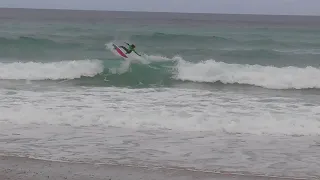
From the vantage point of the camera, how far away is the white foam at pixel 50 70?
55.0 ft

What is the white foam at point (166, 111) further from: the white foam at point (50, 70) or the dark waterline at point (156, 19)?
the dark waterline at point (156, 19)

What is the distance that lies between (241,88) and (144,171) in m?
9.23

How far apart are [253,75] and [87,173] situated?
11.5m

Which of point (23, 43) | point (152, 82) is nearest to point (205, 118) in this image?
point (152, 82)

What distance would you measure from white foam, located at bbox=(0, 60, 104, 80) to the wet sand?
10.5m

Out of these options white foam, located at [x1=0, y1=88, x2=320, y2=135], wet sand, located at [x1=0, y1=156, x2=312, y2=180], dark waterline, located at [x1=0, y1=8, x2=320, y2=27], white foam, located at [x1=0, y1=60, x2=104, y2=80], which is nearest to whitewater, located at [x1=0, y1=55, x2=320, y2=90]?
white foam, located at [x1=0, y1=60, x2=104, y2=80]

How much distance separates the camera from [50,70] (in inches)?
699

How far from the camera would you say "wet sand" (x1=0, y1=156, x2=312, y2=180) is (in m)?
5.78

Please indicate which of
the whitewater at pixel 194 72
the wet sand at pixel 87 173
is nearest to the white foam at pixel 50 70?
the whitewater at pixel 194 72

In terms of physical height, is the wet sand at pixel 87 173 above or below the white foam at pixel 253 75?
below

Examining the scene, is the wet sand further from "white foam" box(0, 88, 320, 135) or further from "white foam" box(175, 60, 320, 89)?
"white foam" box(175, 60, 320, 89)

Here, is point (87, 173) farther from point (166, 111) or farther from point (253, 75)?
point (253, 75)

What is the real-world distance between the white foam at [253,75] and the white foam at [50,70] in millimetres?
3184

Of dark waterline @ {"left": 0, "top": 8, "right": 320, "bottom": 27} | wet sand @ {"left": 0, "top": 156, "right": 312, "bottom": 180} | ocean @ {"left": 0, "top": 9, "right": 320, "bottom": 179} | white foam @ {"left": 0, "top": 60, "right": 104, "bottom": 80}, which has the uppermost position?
dark waterline @ {"left": 0, "top": 8, "right": 320, "bottom": 27}
